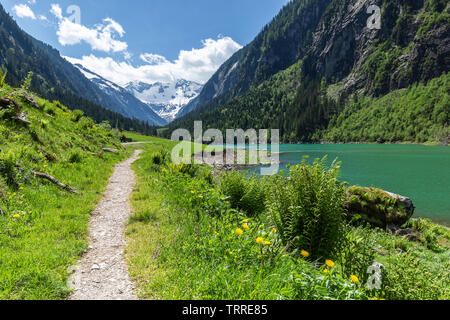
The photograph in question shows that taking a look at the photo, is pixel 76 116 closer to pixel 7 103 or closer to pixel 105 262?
pixel 7 103

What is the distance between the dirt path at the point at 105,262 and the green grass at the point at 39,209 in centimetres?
22

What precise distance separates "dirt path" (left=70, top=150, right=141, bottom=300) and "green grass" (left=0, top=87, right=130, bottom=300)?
0.73 feet

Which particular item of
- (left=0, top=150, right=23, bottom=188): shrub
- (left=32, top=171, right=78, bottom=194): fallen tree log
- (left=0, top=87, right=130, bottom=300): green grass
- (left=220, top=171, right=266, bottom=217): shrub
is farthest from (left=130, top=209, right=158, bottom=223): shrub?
(left=0, top=150, right=23, bottom=188): shrub

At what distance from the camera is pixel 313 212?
438 centimetres

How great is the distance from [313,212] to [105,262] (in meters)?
4.53

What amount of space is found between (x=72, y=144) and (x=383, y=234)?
18346 mm

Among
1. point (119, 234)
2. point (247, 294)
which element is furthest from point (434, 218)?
point (119, 234)

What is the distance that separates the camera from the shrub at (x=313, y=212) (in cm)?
426

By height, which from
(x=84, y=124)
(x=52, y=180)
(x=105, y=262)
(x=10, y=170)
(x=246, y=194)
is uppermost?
(x=84, y=124)

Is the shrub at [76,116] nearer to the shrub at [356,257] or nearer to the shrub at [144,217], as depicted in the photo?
the shrub at [144,217]

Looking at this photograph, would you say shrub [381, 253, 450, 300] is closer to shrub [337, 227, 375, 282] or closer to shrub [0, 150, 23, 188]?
shrub [337, 227, 375, 282]

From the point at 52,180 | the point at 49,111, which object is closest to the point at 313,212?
the point at 52,180

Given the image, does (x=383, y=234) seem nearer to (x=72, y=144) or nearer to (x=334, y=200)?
(x=334, y=200)

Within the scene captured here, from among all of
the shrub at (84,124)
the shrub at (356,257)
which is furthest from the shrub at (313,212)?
the shrub at (84,124)
